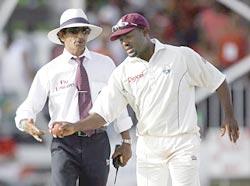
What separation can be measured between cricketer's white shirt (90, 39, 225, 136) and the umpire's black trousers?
383 mm

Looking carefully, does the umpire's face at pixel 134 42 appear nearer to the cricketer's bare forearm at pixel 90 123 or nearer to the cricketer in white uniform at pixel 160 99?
the cricketer in white uniform at pixel 160 99

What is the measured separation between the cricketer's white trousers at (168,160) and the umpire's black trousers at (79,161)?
A: 41 centimetres

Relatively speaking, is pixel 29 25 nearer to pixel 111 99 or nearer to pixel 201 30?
pixel 201 30

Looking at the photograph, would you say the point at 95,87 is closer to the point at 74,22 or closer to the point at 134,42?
the point at 74,22

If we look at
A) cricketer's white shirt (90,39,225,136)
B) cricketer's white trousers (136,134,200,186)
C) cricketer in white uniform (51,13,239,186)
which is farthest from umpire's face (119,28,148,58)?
cricketer's white trousers (136,134,200,186)

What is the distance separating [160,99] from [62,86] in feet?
3.22

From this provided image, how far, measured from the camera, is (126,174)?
16.6 m

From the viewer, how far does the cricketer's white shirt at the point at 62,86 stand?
10.2 meters

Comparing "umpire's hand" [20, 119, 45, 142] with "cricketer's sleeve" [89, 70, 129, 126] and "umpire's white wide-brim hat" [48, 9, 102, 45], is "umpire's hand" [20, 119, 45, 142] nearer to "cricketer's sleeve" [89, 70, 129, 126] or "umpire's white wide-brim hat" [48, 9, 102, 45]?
"cricketer's sleeve" [89, 70, 129, 126]

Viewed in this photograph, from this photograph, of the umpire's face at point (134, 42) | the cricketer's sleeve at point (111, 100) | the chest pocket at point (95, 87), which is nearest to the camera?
the umpire's face at point (134, 42)

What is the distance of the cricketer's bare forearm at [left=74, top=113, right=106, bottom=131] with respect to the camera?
9688mm

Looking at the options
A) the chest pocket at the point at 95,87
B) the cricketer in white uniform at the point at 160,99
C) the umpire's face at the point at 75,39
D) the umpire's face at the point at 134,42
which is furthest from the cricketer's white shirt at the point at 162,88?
the umpire's face at the point at 75,39

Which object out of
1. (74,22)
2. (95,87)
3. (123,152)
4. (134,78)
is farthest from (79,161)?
(74,22)

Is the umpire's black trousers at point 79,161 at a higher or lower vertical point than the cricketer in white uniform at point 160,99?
lower
